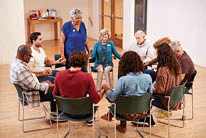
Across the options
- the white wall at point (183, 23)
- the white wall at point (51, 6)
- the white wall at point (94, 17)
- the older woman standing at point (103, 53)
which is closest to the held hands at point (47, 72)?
the older woman standing at point (103, 53)

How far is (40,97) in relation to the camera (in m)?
5.04

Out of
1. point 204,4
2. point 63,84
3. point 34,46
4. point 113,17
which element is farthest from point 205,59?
point 63,84

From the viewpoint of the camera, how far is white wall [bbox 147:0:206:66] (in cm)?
877

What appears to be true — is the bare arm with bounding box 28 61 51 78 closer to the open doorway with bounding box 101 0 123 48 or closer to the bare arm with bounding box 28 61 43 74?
the bare arm with bounding box 28 61 43 74

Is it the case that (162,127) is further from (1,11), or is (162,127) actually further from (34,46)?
(1,11)

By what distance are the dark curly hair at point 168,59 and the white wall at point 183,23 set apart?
421 cm

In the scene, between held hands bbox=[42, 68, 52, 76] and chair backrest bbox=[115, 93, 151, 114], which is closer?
chair backrest bbox=[115, 93, 151, 114]

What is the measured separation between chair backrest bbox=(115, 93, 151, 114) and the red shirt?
11.6 inches

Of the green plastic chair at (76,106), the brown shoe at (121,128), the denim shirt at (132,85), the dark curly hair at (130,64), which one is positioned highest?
the dark curly hair at (130,64)

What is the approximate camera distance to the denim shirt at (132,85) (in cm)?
431

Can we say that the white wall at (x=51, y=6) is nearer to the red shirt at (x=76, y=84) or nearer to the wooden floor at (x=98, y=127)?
the wooden floor at (x=98, y=127)

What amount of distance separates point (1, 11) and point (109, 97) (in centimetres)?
555

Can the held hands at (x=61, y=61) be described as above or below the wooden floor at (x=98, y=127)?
above

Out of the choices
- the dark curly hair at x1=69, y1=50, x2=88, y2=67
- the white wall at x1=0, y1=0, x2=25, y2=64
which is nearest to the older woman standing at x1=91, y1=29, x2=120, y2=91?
the dark curly hair at x1=69, y1=50, x2=88, y2=67
